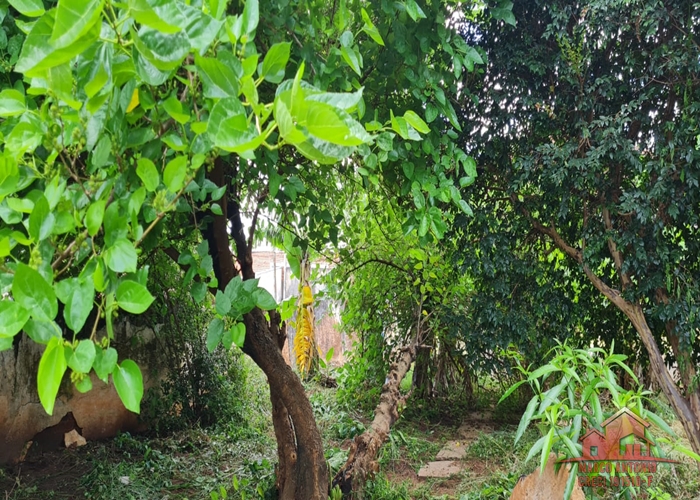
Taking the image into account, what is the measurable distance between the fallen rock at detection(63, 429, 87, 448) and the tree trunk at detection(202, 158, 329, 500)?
2146 millimetres

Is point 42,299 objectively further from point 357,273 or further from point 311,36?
point 357,273

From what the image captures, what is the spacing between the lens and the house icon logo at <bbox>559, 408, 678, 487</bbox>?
5.30ft

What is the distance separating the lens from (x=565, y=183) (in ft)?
9.78

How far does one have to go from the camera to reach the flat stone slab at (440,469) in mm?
3781

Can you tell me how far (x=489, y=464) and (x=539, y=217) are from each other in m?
1.90

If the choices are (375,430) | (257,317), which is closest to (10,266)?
(257,317)

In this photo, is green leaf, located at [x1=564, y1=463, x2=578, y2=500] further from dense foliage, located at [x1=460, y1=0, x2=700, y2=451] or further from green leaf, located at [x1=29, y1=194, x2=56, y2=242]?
dense foliage, located at [x1=460, y1=0, x2=700, y2=451]

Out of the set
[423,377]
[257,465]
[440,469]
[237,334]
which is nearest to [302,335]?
[423,377]

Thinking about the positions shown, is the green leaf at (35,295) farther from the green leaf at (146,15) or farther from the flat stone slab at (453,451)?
the flat stone slab at (453,451)

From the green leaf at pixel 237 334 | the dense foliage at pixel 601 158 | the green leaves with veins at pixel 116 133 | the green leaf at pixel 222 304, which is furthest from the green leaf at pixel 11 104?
the dense foliage at pixel 601 158

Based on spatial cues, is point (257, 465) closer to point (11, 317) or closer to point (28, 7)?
point (11, 317)

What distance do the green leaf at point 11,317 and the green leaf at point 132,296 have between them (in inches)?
4.5

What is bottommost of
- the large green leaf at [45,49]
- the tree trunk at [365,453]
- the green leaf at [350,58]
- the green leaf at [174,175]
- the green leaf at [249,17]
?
the tree trunk at [365,453]

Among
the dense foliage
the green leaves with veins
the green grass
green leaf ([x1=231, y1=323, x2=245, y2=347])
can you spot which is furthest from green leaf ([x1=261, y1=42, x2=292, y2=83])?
the green grass
